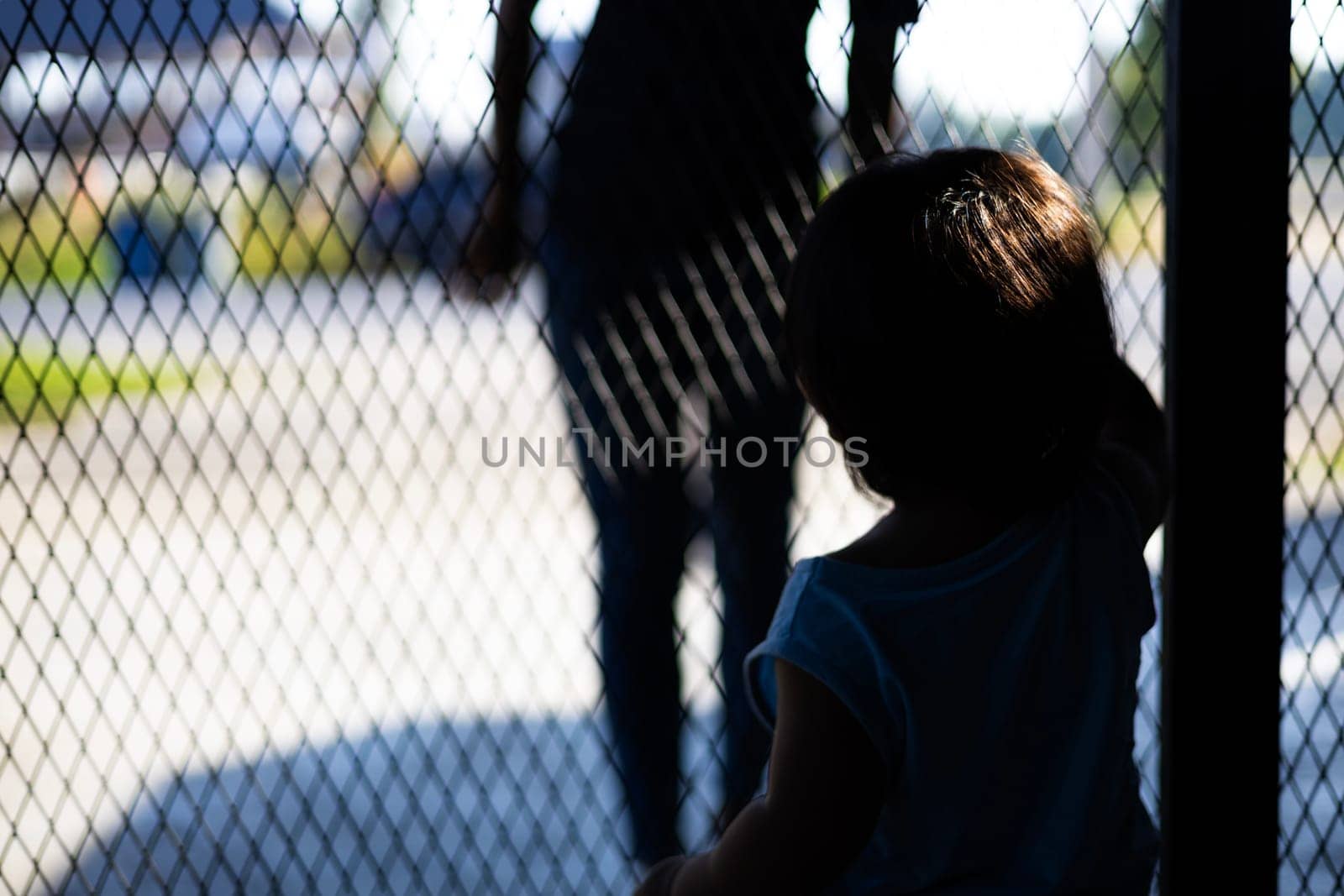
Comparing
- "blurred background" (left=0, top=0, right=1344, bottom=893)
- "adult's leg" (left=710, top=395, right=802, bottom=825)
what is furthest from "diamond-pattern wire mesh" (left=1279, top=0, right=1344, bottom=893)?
"adult's leg" (left=710, top=395, right=802, bottom=825)

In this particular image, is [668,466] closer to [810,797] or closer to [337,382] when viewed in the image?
[337,382]

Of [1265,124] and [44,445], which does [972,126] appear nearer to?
[1265,124]

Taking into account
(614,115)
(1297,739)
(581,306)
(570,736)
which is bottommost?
(1297,739)

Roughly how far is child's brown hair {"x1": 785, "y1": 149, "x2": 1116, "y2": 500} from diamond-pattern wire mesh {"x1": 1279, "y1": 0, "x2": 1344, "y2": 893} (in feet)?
0.39

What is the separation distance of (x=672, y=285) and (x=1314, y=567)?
1.50m

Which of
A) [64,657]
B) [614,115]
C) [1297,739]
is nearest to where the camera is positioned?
[614,115]

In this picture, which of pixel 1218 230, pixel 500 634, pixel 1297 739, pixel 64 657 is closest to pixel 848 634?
pixel 1218 230

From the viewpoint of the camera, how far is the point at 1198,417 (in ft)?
2.01

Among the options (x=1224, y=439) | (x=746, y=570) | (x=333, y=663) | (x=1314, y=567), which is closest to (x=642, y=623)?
(x=746, y=570)

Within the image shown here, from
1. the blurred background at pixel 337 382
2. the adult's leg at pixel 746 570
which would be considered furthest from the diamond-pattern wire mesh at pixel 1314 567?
the adult's leg at pixel 746 570

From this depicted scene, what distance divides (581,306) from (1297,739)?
1428 millimetres

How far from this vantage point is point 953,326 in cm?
63

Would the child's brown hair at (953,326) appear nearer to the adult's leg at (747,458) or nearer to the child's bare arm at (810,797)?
the child's bare arm at (810,797)

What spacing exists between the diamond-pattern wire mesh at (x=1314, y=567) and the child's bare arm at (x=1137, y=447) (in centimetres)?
9
